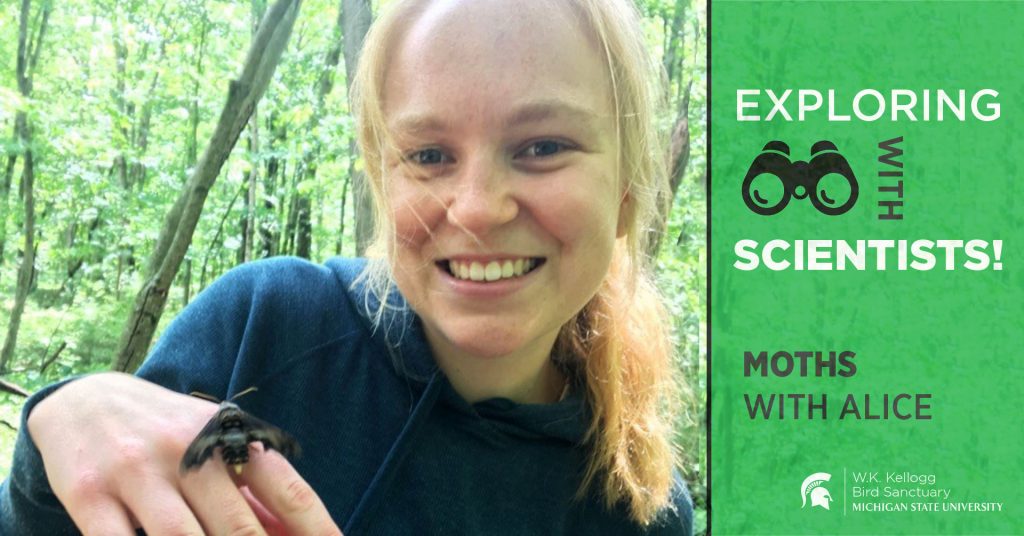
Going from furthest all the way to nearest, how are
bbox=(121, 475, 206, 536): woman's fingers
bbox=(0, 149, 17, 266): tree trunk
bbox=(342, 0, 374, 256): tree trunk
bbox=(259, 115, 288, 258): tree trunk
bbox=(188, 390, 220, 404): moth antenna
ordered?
bbox=(259, 115, 288, 258): tree trunk < bbox=(0, 149, 17, 266): tree trunk < bbox=(342, 0, 374, 256): tree trunk < bbox=(188, 390, 220, 404): moth antenna < bbox=(121, 475, 206, 536): woman's fingers

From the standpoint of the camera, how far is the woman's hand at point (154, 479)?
26.7 inches

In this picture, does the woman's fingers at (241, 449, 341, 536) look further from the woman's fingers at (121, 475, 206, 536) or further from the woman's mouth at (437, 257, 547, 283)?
the woman's mouth at (437, 257, 547, 283)

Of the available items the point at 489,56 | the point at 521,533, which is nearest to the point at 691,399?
the point at 521,533

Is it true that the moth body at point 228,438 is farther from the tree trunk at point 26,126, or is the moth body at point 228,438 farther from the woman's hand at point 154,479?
the tree trunk at point 26,126

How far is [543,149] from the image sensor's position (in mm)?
1010

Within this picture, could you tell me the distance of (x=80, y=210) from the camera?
33.0ft

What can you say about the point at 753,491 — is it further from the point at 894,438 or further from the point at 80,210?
the point at 80,210

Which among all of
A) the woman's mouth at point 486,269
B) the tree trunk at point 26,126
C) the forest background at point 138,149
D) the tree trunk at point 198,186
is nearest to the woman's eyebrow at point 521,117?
the woman's mouth at point 486,269

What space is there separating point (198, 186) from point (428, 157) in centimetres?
194

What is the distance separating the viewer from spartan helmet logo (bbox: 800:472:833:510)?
1883 millimetres

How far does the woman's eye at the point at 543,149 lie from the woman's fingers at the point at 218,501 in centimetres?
52

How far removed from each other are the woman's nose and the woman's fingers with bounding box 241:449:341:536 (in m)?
0.38

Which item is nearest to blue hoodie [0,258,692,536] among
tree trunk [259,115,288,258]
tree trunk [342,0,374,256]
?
tree trunk [342,0,374,256]

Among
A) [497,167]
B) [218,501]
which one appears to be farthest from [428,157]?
[218,501]
